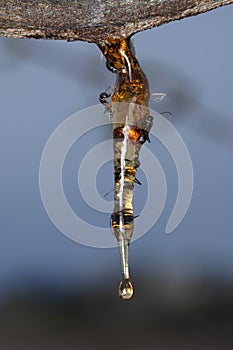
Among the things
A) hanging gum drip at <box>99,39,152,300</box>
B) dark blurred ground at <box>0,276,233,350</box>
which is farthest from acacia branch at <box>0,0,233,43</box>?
dark blurred ground at <box>0,276,233,350</box>

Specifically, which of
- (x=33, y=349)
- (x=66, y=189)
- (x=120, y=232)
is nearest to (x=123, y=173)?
(x=120, y=232)

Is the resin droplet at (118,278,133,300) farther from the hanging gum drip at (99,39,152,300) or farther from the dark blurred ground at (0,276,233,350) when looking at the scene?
the dark blurred ground at (0,276,233,350)

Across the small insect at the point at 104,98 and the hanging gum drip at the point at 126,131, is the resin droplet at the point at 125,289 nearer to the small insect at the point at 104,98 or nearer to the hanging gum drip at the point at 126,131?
the hanging gum drip at the point at 126,131

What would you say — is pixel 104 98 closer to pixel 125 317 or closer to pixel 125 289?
pixel 125 289

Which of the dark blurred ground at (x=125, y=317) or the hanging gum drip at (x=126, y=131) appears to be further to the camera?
the dark blurred ground at (x=125, y=317)

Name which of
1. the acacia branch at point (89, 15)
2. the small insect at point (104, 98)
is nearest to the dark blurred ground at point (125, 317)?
the small insect at point (104, 98)

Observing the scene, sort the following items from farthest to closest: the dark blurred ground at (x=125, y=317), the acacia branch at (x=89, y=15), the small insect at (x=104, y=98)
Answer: the dark blurred ground at (x=125, y=317)
the small insect at (x=104, y=98)
the acacia branch at (x=89, y=15)

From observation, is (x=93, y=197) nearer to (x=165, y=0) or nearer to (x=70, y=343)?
(x=165, y=0)
